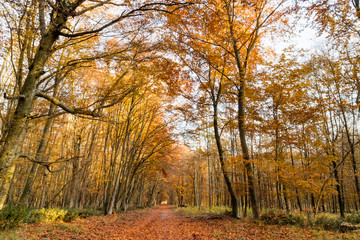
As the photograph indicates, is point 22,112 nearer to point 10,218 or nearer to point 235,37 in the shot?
point 10,218

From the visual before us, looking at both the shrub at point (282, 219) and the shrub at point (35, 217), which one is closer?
the shrub at point (35, 217)

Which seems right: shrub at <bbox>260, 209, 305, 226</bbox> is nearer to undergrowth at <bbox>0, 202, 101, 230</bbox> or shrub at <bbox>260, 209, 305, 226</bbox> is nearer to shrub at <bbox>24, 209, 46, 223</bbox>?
undergrowth at <bbox>0, 202, 101, 230</bbox>

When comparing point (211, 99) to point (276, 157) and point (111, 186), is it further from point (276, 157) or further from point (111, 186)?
point (111, 186)

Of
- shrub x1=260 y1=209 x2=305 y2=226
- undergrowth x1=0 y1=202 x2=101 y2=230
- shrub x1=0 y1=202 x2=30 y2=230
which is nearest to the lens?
shrub x1=0 y1=202 x2=30 y2=230

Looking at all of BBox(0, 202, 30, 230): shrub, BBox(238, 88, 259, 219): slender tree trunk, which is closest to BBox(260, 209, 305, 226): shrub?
BBox(238, 88, 259, 219): slender tree trunk

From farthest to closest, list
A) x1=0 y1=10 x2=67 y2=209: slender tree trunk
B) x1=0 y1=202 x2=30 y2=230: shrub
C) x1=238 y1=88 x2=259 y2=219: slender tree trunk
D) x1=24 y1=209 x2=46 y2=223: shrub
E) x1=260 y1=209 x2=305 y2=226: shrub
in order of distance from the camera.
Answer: x1=238 y1=88 x2=259 y2=219: slender tree trunk, x1=260 y1=209 x2=305 y2=226: shrub, x1=24 y1=209 x2=46 y2=223: shrub, x1=0 y1=202 x2=30 y2=230: shrub, x1=0 y1=10 x2=67 y2=209: slender tree trunk

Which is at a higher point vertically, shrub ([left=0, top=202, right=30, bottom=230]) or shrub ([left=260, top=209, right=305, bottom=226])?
shrub ([left=0, top=202, right=30, bottom=230])

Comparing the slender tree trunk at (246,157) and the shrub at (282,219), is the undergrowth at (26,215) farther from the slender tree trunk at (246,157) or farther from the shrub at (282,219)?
the shrub at (282,219)

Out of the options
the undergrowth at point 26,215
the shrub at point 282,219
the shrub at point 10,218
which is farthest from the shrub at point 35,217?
the shrub at point 282,219

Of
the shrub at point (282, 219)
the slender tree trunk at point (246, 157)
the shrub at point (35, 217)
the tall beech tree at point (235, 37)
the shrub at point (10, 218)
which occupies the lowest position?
the shrub at point (282, 219)

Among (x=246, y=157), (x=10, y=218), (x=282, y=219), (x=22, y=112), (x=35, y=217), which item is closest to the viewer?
(x=22, y=112)

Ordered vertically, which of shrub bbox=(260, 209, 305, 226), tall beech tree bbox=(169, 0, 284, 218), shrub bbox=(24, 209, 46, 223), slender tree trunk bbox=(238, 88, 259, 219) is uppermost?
tall beech tree bbox=(169, 0, 284, 218)

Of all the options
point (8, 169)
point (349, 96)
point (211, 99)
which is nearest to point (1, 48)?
point (8, 169)

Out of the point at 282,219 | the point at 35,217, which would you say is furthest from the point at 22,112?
the point at 282,219
